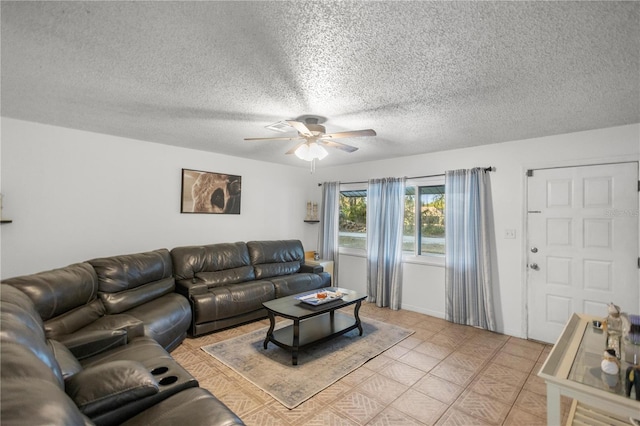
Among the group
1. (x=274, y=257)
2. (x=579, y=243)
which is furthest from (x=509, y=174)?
(x=274, y=257)

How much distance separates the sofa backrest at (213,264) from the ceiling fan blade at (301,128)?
94.6 inches

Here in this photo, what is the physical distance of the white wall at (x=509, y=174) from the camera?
3109 mm

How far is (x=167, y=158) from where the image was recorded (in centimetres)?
409

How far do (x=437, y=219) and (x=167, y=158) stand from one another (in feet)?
13.6

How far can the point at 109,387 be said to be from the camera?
135cm

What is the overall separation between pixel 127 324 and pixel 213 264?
1.64 meters

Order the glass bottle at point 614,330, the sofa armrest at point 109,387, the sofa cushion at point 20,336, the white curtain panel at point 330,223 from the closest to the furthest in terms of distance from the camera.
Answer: the sofa cushion at point 20,336 < the sofa armrest at point 109,387 < the glass bottle at point 614,330 < the white curtain panel at point 330,223

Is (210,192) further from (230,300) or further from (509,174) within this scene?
(509,174)

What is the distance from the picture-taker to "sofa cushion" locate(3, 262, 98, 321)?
2066 millimetres

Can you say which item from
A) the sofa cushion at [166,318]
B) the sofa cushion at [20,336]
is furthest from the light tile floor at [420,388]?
the sofa cushion at [20,336]

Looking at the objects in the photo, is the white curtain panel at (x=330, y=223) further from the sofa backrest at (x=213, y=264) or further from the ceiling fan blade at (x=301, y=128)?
the ceiling fan blade at (x=301, y=128)

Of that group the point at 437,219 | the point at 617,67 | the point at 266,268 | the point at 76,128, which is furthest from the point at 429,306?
the point at 76,128

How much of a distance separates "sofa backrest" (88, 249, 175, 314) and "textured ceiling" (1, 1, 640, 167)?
153 cm

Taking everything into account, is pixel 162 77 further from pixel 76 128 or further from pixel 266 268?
pixel 266 268
